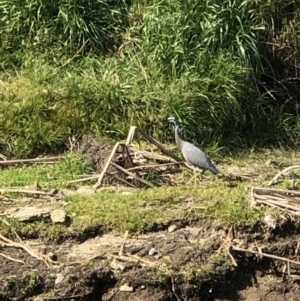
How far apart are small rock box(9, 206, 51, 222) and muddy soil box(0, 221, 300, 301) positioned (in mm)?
191

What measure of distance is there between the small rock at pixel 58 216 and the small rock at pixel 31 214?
0.15 feet

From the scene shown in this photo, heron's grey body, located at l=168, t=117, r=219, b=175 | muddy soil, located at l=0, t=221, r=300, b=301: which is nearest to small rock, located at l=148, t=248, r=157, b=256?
muddy soil, located at l=0, t=221, r=300, b=301

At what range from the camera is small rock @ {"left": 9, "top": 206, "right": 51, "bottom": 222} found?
5949 millimetres

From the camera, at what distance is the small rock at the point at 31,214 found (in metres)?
5.95

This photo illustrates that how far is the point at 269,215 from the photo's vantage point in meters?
6.09

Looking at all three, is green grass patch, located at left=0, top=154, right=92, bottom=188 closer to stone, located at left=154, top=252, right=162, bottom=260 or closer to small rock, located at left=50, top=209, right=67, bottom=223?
small rock, located at left=50, top=209, right=67, bottom=223

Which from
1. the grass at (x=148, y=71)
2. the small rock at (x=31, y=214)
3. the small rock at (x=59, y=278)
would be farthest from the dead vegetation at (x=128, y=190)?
the grass at (x=148, y=71)

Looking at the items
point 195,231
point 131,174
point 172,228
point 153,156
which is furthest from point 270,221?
point 153,156

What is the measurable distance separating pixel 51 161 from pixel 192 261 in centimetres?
219

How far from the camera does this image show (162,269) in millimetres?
5625

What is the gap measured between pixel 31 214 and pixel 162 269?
1.02 metres

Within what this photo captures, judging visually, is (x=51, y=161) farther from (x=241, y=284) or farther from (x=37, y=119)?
(x=241, y=284)

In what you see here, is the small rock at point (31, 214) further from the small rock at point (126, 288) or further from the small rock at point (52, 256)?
the small rock at point (126, 288)

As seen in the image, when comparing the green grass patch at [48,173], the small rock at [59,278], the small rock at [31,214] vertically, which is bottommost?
the green grass patch at [48,173]
